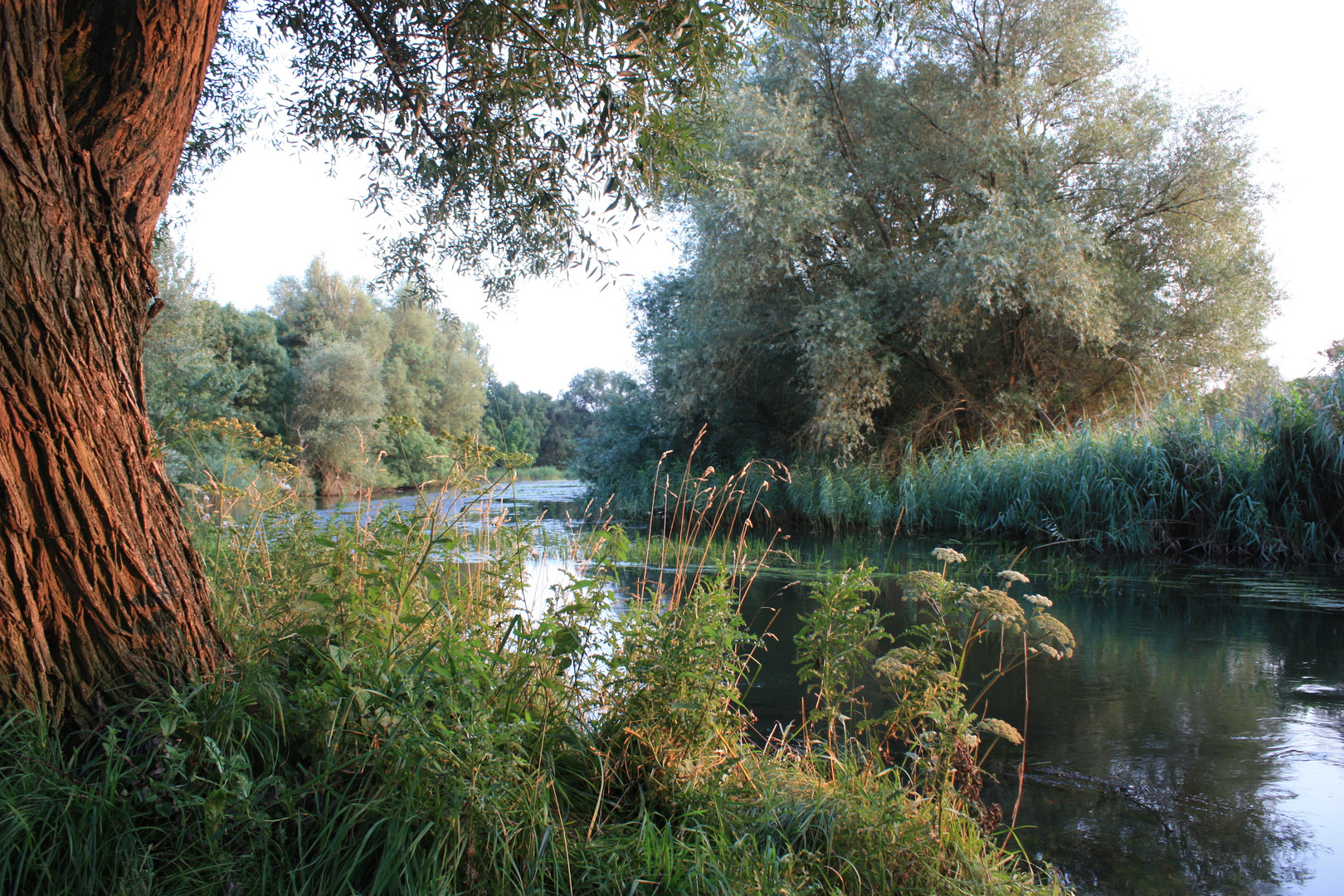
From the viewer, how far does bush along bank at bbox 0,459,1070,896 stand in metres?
1.85

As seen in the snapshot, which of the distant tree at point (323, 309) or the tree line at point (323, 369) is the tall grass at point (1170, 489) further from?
the distant tree at point (323, 309)

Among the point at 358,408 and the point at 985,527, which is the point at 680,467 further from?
the point at 358,408

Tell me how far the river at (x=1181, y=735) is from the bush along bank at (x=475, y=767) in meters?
0.46

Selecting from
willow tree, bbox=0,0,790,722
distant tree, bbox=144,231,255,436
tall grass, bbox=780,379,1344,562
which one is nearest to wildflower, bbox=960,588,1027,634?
willow tree, bbox=0,0,790,722

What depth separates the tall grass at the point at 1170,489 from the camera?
7.85 m

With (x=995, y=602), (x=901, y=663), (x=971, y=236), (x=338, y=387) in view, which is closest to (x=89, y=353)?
(x=901, y=663)

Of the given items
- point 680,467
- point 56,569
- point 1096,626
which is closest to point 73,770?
point 56,569

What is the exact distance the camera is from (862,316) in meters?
14.4

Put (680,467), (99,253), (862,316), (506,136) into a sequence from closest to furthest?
(99,253), (506,136), (862,316), (680,467)

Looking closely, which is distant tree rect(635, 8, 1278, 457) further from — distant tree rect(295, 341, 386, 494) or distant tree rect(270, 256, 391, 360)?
distant tree rect(270, 256, 391, 360)

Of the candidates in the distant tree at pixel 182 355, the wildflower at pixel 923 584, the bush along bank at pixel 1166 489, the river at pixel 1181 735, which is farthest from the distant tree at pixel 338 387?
the wildflower at pixel 923 584

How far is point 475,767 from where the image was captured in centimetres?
188

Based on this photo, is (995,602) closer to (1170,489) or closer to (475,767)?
(475,767)

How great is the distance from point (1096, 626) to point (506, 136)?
5.51 m
